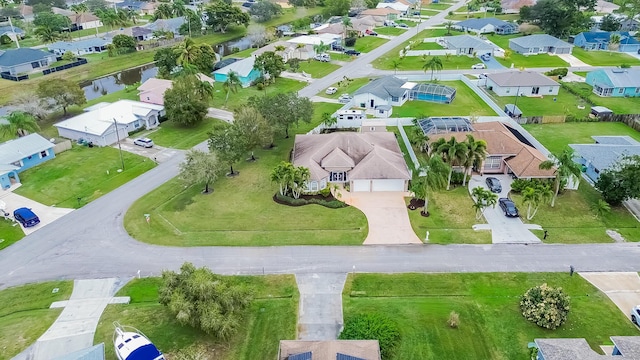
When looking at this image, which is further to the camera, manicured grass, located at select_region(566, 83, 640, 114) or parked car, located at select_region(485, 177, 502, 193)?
manicured grass, located at select_region(566, 83, 640, 114)

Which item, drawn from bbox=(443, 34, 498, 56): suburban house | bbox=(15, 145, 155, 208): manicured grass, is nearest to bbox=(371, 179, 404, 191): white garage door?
bbox=(15, 145, 155, 208): manicured grass

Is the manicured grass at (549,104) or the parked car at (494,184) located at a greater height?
the manicured grass at (549,104)

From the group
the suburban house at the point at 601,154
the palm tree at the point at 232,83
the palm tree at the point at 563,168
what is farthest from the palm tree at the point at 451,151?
the palm tree at the point at 232,83

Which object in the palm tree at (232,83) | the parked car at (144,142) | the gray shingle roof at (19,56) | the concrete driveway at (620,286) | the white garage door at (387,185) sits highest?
the gray shingle roof at (19,56)

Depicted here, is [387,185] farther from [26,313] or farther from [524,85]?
[524,85]

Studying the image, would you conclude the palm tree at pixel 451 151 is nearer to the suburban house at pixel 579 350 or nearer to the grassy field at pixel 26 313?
the suburban house at pixel 579 350

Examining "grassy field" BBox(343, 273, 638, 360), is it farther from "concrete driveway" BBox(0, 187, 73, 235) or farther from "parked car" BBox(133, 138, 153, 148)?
"parked car" BBox(133, 138, 153, 148)

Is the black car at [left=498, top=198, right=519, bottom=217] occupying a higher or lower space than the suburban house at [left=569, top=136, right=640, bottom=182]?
lower
